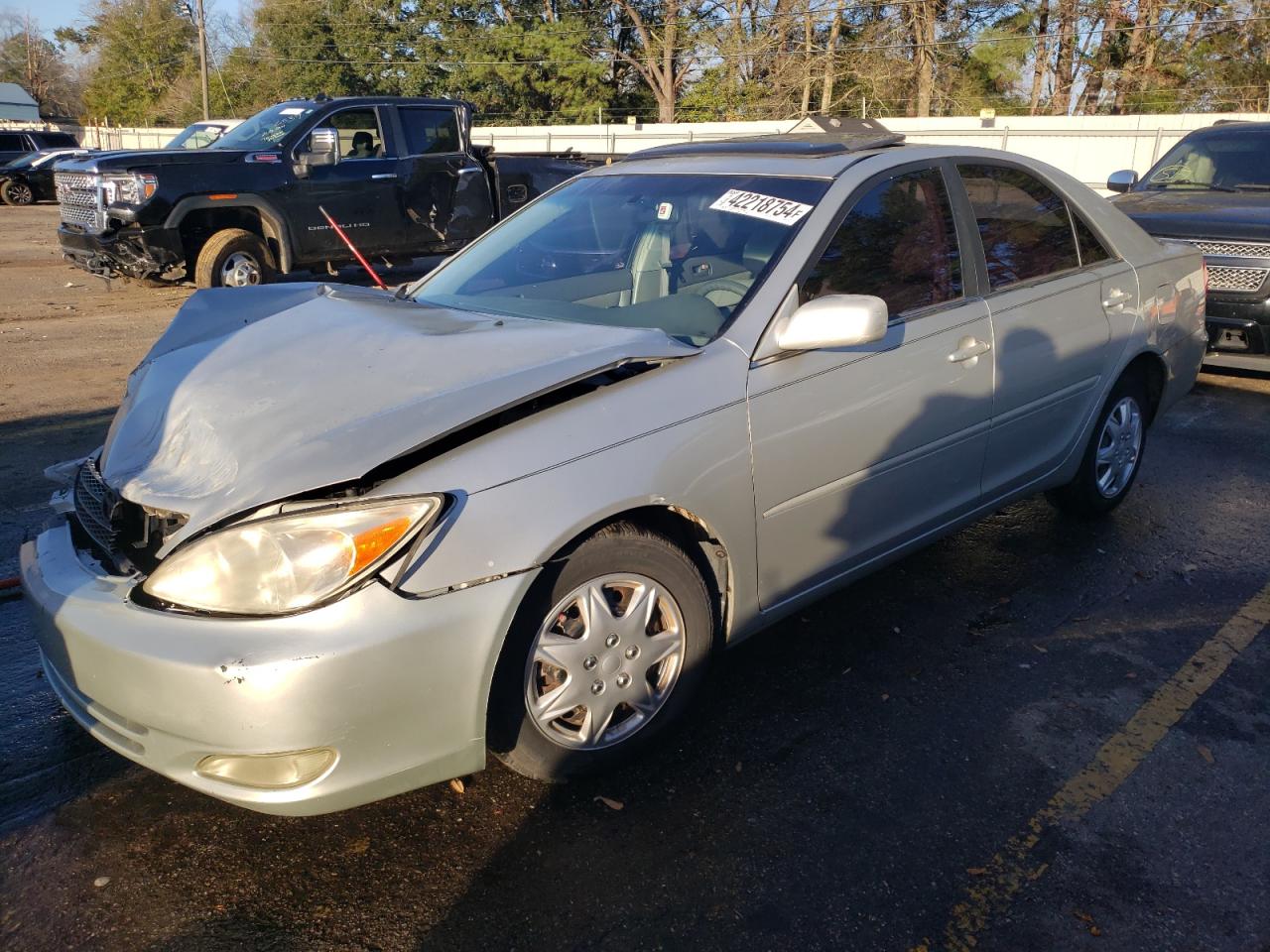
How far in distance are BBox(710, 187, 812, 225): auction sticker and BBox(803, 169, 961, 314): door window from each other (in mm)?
156

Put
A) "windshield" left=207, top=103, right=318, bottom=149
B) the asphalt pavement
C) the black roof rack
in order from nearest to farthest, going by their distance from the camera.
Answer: the asphalt pavement
the black roof rack
"windshield" left=207, top=103, right=318, bottom=149

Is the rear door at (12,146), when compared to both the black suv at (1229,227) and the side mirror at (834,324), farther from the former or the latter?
the side mirror at (834,324)

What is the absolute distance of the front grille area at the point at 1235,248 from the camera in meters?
7.15

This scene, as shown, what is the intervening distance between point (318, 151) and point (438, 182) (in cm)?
137

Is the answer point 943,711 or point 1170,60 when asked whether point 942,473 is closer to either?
point 943,711

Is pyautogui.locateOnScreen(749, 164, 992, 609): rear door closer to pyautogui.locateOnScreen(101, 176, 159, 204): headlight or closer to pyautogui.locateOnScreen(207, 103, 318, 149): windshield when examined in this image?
pyautogui.locateOnScreen(101, 176, 159, 204): headlight

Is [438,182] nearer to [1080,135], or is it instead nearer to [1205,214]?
[1205,214]

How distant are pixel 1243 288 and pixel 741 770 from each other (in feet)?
19.9

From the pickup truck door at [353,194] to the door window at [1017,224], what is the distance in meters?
8.15

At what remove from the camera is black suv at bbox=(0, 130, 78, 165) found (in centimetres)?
2855

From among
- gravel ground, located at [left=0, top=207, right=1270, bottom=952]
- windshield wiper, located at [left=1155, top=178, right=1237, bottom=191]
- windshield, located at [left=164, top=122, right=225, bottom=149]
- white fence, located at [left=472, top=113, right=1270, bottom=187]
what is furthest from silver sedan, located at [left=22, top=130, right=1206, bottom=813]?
white fence, located at [left=472, top=113, right=1270, bottom=187]

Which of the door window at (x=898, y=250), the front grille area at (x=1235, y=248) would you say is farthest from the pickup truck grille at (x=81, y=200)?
the front grille area at (x=1235, y=248)

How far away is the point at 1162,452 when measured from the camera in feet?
20.1

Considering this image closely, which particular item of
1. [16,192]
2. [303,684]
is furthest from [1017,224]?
[16,192]
